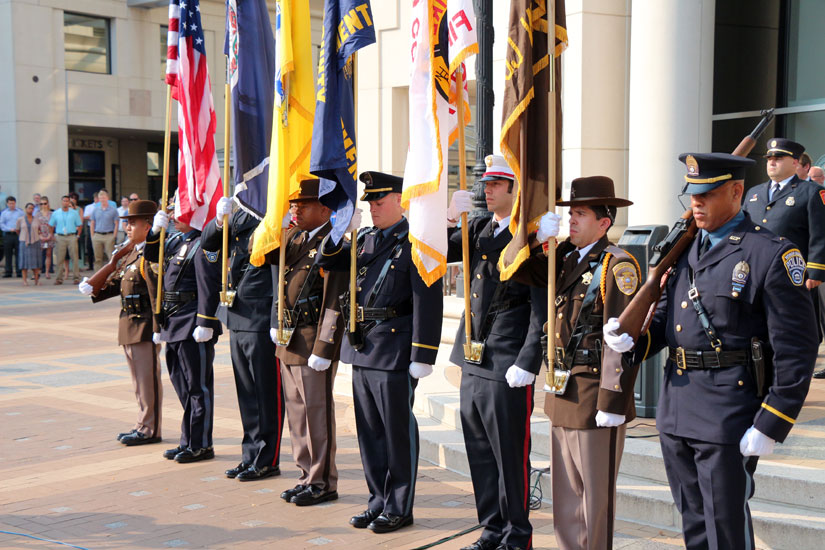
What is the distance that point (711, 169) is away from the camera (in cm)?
405

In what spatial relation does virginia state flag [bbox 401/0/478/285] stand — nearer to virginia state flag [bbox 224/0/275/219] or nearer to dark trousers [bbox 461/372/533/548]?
dark trousers [bbox 461/372/533/548]

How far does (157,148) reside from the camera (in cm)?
3369

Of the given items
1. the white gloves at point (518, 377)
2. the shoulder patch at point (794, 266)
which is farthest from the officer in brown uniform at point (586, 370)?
the shoulder patch at point (794, 266)

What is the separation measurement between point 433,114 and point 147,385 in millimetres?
3868

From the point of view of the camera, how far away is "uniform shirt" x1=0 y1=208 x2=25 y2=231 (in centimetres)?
2339

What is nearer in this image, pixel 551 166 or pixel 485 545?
pixel 551 166

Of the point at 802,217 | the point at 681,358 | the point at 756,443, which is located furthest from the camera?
the point at 802,217

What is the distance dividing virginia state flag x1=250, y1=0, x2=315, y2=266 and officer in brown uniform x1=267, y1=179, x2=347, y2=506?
5.9 inches

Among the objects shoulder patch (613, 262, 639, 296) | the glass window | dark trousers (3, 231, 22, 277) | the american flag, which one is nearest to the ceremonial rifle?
shoulder patch (613, 262, 639, 296)

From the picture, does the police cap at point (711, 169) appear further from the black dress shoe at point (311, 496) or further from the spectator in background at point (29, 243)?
the spectator in background at point (29, 243)

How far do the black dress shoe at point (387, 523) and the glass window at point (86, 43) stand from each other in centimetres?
2576

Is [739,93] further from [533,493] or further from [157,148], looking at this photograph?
[157,148]

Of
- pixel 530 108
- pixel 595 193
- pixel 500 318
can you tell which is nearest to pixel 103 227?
pixel 500 318

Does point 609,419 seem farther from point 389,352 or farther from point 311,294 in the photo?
point 311,294
